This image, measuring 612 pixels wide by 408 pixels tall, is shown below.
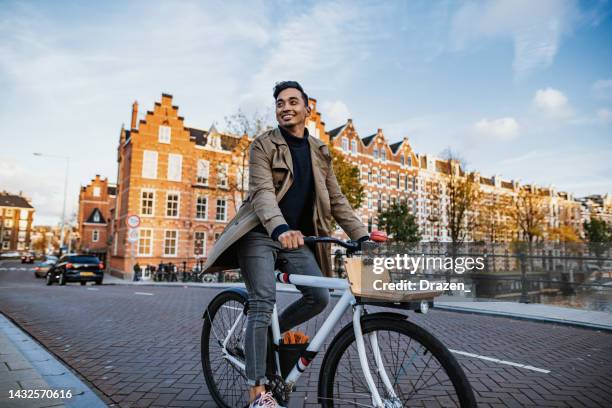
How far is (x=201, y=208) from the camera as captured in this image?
32.1m

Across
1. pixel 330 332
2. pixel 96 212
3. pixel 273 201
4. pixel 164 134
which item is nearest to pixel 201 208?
pixel 164 134

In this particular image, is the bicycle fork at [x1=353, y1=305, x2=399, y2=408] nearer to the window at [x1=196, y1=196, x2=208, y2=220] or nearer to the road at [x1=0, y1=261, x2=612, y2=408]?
the road at [x1=0, y1=261, x2=612, y2=408]

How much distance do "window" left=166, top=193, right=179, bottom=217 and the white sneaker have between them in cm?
3018

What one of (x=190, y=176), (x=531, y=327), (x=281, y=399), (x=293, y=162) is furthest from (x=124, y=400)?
(x=190, y=176)

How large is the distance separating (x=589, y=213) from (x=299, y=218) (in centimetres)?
11185

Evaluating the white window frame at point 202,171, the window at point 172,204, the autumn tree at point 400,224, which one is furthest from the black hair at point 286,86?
the autumn tree at point 400,224

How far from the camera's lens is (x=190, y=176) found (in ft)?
104

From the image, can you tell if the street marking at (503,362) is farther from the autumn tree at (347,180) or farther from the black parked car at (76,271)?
the autumn tree at (347,180)

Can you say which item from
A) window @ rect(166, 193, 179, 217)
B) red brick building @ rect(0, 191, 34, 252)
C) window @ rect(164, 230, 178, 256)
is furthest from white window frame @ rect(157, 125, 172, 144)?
red brick building @ rect(0, 191, 34, 252)

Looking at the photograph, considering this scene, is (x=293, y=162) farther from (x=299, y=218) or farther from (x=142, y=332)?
(x=142, y=332)

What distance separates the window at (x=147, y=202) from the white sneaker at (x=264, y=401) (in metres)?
30.1

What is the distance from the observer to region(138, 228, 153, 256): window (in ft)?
94.7

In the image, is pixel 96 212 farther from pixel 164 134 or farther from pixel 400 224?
pixel 400 224

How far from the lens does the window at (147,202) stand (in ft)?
97.2
